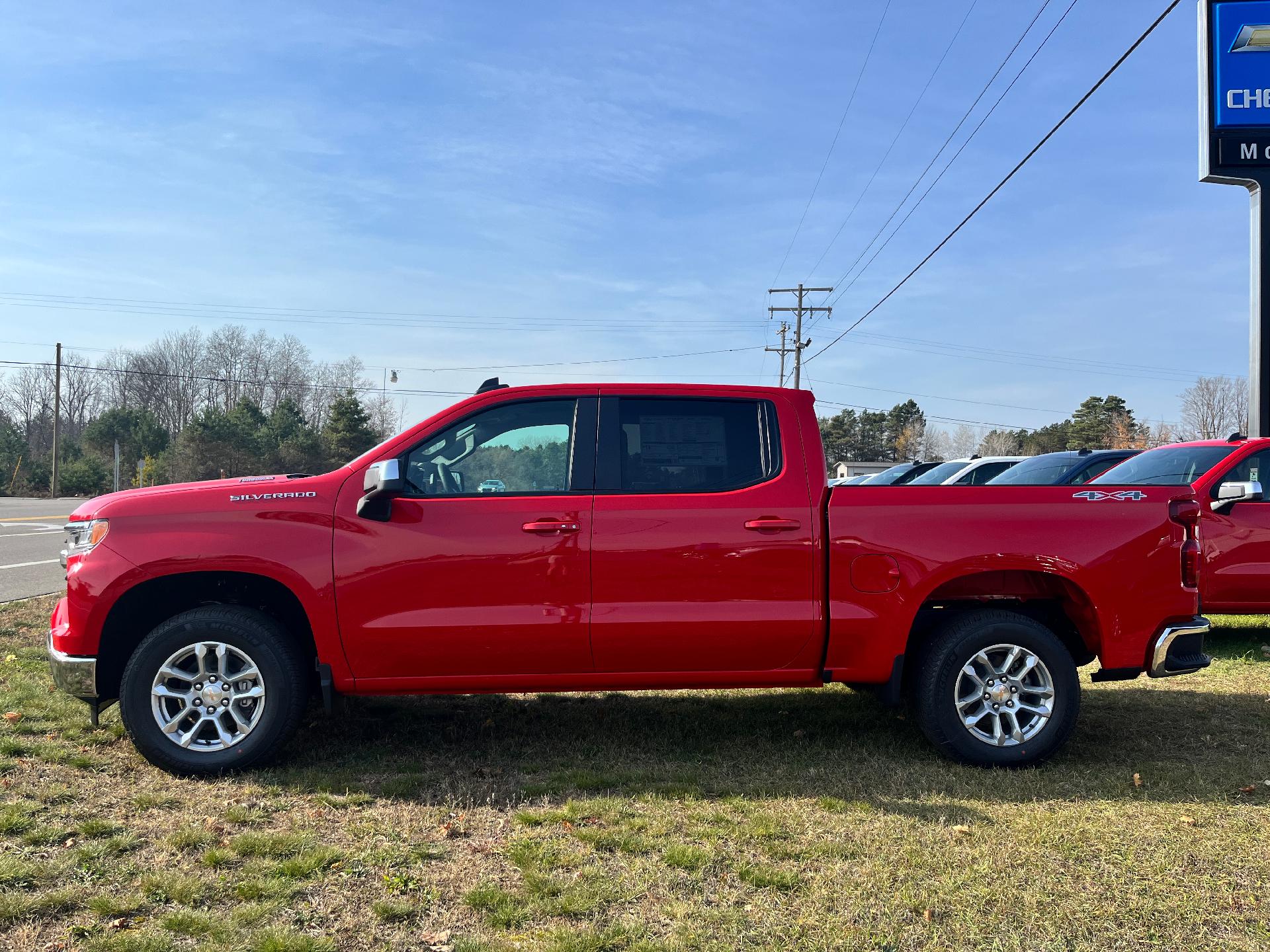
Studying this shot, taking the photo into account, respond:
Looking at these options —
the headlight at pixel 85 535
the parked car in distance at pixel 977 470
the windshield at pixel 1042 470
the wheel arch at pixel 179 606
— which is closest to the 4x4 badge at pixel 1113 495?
the wheel arch at pixel 179 606

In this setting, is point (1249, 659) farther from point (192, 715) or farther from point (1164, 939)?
point (192, 715)

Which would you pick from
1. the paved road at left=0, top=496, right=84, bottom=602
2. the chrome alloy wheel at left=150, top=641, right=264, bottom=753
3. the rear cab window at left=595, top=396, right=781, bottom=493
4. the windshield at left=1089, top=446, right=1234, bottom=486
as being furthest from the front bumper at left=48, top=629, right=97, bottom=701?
the windshield at left=1089, top=446, right=1234, bottom=486

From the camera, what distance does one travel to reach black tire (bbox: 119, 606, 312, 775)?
4527mm

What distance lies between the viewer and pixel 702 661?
4.68 meters

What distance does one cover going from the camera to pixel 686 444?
4859mm

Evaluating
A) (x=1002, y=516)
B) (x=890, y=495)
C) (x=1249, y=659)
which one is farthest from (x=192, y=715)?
(x=1249, y=659)

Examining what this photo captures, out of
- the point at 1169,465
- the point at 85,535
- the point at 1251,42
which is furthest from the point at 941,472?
the point at 85,535

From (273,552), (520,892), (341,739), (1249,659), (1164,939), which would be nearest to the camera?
(1164,939)

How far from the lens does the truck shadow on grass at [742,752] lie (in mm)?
4406

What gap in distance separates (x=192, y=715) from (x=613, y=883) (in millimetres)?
2395

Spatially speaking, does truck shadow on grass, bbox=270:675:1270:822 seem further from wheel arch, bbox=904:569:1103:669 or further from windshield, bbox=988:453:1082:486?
windshield, bbox=988:453:1082:486

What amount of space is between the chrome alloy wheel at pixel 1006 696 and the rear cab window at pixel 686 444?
1458 mm

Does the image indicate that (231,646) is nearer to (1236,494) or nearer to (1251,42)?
(1236,494)

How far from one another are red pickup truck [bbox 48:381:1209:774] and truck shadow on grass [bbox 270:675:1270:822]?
36cm
